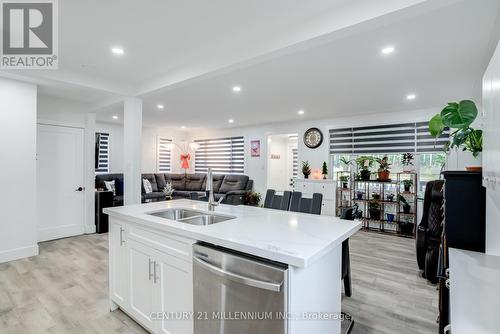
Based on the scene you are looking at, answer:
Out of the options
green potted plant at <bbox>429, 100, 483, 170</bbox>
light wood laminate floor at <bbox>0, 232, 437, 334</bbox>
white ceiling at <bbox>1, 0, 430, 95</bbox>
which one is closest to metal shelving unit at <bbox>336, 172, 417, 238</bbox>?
light wood laminate floor at <bbox>0, 232, 437, 334</bbox>

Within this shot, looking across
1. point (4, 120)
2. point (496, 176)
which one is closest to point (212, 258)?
point (496, 176)

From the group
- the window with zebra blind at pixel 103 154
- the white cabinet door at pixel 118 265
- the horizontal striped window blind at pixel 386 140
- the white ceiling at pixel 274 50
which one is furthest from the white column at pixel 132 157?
the horizontal striped window blind at pixel 386 140

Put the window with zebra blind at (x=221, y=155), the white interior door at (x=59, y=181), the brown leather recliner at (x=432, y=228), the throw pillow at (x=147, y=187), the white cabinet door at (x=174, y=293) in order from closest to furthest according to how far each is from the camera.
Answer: the white cabinet door at (x=174, y=293), the brown leather recliner at (x=432, y=228), the white interior door at (x=59, y=181), the throw pillow at (x=147, y=187), the window with zebra blind at (x=221, y=155)

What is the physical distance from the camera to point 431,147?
5.16 metres

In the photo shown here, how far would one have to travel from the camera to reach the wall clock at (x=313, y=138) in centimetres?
653

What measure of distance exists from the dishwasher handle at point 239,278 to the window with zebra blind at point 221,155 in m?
6.50

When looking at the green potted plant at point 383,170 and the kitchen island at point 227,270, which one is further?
the green potted plant at point 383,170

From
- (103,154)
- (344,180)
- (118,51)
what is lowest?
(344,180)

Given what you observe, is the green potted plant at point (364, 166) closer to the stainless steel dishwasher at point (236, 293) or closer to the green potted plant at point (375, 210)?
the green potted plant at point (375, 210)

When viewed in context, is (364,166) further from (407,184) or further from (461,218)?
(461,218)

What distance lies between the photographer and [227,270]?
4.75ft

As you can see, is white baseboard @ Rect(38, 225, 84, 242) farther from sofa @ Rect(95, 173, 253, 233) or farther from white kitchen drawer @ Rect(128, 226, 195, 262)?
white kitchen drawer @ Rect(128, 226, 195, 262)

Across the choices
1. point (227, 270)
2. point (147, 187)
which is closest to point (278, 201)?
point (227, 270)
